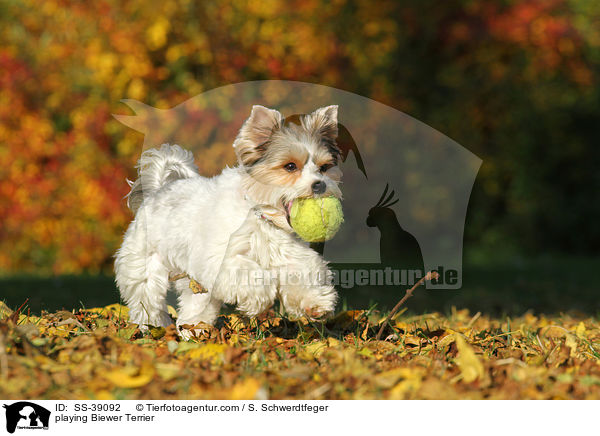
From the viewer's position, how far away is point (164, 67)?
9180 mm

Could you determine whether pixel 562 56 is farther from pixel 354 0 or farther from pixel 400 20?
pixel 354 0

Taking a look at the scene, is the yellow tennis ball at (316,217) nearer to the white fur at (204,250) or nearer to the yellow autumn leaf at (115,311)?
the white fur at (204,250)

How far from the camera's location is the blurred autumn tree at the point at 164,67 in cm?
902

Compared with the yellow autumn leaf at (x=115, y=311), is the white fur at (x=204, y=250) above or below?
above

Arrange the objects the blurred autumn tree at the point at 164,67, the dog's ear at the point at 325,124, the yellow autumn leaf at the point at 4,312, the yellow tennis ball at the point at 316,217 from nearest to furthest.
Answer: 1. the yellow tennis ball at the point at 316,217
2. the dog's ear at the point at 325,124
3. the yellow autumn leaf at the point at 4,312
4. the blurred autumn tree at the point at 164,67

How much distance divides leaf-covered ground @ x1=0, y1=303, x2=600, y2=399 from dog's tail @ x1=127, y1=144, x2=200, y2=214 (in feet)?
3.88

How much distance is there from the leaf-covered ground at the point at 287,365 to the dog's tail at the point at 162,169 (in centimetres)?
118

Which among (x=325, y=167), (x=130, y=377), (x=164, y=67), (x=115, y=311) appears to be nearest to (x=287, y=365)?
(x=130, y=377)

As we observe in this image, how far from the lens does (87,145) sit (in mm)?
9359

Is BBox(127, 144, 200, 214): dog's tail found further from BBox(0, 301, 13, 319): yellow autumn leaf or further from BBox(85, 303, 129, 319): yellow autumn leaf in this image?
BBox(0, 301, 13, 319): yellow autumn leaf

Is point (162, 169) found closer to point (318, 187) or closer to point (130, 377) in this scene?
point (318, 187)
